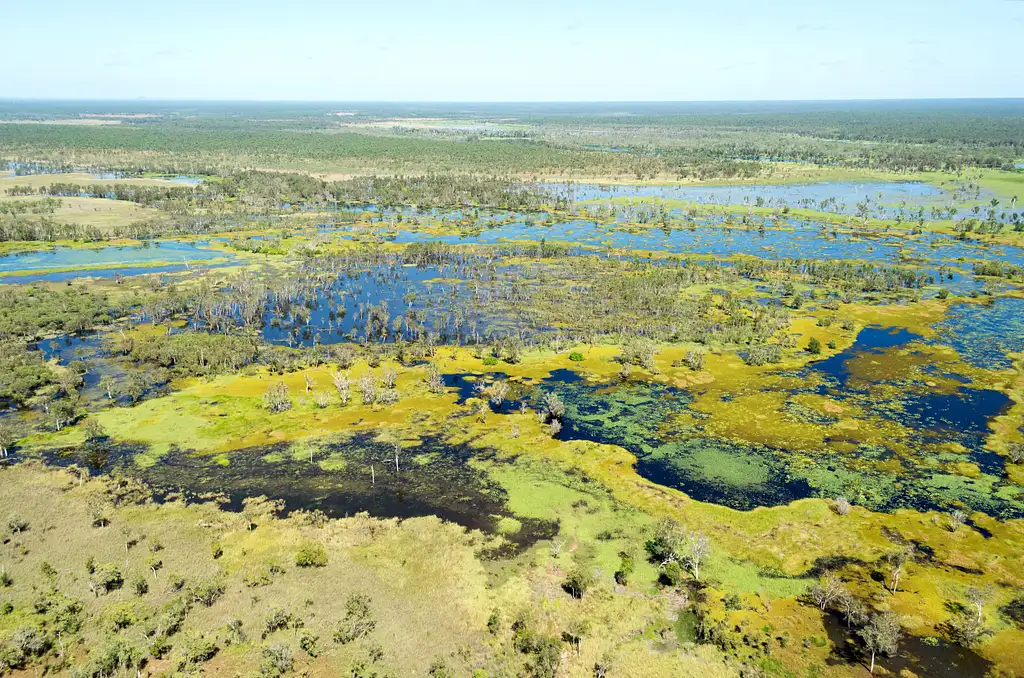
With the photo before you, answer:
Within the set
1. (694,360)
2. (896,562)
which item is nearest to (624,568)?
(896,562)

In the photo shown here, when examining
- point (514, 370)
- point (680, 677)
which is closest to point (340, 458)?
point (514, 370)

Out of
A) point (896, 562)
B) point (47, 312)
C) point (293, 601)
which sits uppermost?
point (47, 312)

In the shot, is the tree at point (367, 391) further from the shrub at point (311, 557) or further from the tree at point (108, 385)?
the tree at point (108, 385)

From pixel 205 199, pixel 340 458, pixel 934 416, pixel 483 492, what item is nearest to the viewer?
pixel 483 492

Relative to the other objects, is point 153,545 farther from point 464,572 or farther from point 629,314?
point 629,314

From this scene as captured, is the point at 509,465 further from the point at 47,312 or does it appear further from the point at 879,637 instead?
the point at 47,312

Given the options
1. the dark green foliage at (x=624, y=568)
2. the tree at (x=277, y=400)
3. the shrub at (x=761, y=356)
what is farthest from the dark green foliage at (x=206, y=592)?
the shrub at (x=761, y=356)
